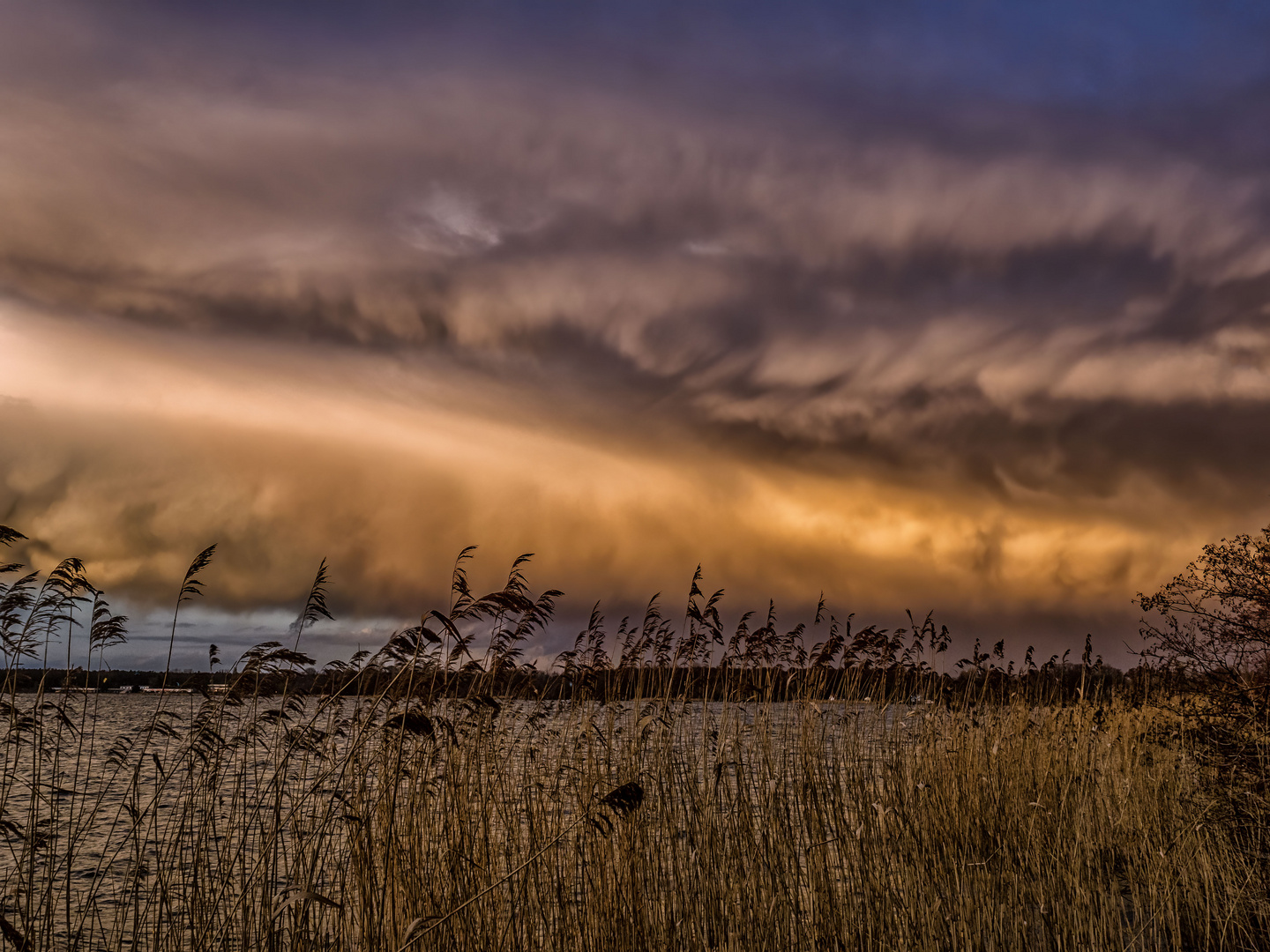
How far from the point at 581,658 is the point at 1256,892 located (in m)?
5.22

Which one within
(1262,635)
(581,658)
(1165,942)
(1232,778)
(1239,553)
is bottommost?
(1165,942)

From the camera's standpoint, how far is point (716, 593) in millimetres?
6465

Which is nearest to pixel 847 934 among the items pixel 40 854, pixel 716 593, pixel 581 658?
pixel 716 593

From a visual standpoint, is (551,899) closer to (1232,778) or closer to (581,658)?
(581,658)

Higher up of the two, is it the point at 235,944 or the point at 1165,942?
the point at 1165,942

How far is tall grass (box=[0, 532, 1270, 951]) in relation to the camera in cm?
475

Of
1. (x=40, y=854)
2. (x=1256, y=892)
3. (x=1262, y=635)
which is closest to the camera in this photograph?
(x=40, y=854)

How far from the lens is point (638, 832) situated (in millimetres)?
5371

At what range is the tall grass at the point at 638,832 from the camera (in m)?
4.75

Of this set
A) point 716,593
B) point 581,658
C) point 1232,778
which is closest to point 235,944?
point 581,658

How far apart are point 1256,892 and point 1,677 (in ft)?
29.3

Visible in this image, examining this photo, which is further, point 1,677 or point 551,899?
point 1,677

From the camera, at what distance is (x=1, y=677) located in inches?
226

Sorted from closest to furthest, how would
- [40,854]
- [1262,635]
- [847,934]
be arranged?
[847,934]
[40,854]
[1262,635]
